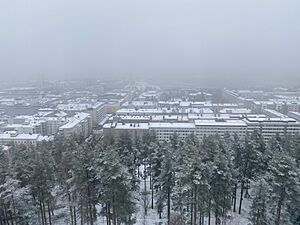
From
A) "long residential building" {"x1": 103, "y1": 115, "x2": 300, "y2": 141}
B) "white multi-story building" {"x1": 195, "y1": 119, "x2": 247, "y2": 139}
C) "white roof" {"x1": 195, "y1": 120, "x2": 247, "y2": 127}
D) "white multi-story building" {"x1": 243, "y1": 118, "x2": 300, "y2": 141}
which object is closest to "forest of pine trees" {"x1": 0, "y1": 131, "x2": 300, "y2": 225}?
"long residential building" {"x1": 103, "y1": 115, "x2": 300, "y2": 141}

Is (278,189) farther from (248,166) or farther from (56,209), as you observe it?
(56,209)

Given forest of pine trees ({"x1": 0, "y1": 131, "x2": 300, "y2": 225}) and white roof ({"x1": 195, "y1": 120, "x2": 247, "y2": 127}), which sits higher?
forest of pine trees ({"x1": 0, "y1": 131, "x2": 300, "y2": 225})

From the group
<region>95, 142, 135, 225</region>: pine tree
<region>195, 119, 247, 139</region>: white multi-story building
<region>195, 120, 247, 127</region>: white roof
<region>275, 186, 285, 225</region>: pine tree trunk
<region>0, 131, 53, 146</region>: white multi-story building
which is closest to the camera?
<region>95, 142, 135, 225</region>: pine tree

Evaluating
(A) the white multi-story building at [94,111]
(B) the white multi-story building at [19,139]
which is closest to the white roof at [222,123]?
(A) the white multi-story building at [94,111]

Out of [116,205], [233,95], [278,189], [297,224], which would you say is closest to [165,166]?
[116,205]

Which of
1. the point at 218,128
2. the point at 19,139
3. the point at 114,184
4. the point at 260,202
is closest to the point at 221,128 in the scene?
the point at 218,128

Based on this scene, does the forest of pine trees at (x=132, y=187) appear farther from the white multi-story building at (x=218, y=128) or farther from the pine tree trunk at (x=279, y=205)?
the white multi-story building at (x=218, y=128)

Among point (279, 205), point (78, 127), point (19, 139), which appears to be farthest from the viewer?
point (78, 127)

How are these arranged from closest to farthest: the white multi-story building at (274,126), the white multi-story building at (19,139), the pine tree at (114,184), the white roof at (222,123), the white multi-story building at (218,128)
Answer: the pine tree at (114,184) < the white multi-story building at (19,139) < the white multi-story building at (274,126) < the white multi-story building at (218,128) < the white roof at (222,123)

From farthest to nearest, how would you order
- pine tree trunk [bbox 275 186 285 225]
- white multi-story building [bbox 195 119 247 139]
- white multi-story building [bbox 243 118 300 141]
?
1. white multi-story building [bbox 195 119 247 139]
2. white multi-story building [bbox 243 118 300 141]
3. pine tree trunk [bbox 275 186 285 225]

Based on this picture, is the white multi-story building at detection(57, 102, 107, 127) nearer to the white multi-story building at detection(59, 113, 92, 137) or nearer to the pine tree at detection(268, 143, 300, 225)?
the white multi-story building at detection(59, 113, 92, 137)

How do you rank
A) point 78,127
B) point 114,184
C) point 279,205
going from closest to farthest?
1. point 114,184
2. point 279,205
3. point 78,127

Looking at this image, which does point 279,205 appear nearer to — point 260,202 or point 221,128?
point 260,202
